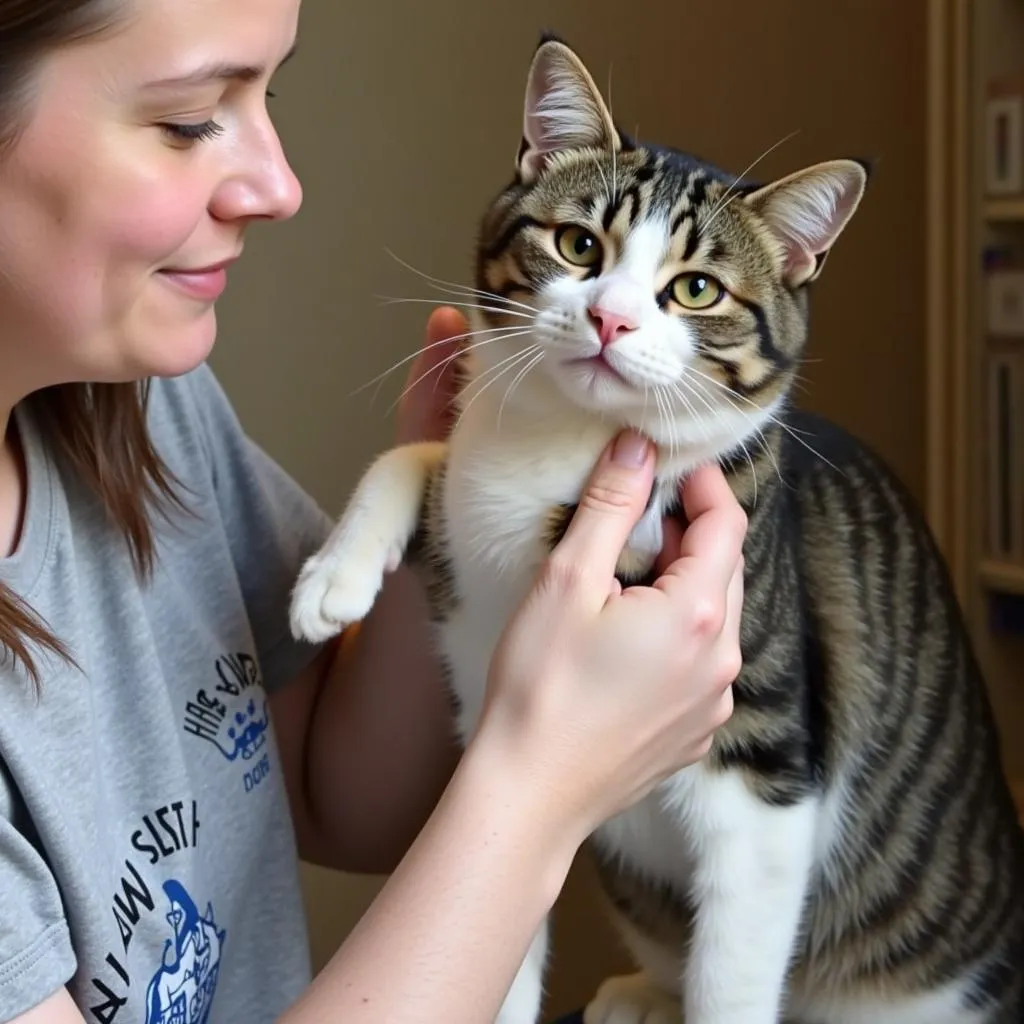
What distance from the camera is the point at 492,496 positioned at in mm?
930

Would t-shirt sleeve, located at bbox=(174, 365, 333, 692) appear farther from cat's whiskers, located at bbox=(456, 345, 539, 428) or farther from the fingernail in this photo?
the fingernail

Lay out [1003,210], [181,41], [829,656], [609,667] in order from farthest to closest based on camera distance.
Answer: [1003,210] < [829,656] < [609,667] < [181,41]

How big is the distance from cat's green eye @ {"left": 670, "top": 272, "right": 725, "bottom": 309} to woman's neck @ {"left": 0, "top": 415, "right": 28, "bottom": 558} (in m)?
0.49

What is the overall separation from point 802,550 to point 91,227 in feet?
2.09

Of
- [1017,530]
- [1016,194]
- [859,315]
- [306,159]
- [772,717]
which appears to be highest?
[306,159]

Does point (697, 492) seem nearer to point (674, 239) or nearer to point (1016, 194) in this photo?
point (674, 239)

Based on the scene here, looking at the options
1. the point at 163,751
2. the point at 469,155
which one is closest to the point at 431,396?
the point at 163,751

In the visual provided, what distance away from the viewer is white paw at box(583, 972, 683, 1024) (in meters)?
1.14

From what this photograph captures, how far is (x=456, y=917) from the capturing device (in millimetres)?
735

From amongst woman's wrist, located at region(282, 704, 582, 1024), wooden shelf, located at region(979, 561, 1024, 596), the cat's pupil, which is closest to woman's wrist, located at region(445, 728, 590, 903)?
woman's wrist, located at region(282, 704, 582, 1024)

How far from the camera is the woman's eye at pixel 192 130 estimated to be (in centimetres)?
74

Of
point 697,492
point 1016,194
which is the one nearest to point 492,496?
point 697,492

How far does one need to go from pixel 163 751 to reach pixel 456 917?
0.30 m

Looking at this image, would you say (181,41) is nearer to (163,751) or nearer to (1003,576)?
(163,751)
